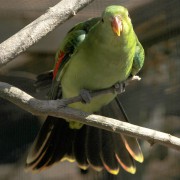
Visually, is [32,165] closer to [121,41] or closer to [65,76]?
[65,76]

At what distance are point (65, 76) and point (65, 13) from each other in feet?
0.89

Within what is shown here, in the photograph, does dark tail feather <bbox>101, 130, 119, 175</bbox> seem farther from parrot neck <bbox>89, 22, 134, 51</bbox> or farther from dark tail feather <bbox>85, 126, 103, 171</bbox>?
parrot neck <bbox>89, 22, 134, 51</bbox>

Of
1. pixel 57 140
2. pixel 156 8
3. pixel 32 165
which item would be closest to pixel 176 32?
pixel 156 8

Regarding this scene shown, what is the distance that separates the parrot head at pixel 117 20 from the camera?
1.08m

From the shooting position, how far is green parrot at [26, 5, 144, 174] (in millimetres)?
1173

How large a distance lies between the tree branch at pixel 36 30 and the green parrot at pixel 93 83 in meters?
0.10

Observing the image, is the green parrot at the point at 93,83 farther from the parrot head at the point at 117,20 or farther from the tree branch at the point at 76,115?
the tree branch at the point at 76,115

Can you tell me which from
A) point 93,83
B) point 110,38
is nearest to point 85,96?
point 93,83

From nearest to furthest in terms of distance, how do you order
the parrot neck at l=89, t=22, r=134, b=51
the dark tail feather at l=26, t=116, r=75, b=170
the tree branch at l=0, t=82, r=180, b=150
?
1. the tree branch at l=0, t=82, r=180, b=150
2. the parrot neck at l=89, t=22, r=134, b=51
3. the dark tail feather at l=26, t=116, r=75, b=170

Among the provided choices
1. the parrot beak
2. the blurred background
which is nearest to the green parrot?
the parrot beak

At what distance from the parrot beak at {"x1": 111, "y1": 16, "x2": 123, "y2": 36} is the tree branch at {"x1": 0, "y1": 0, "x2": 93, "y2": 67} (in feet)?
0.28

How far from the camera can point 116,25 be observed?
1.08 metres

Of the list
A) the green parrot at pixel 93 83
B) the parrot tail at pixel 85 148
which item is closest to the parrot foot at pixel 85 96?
the green parrot at pixel 93 83

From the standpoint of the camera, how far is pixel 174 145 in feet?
3.34
